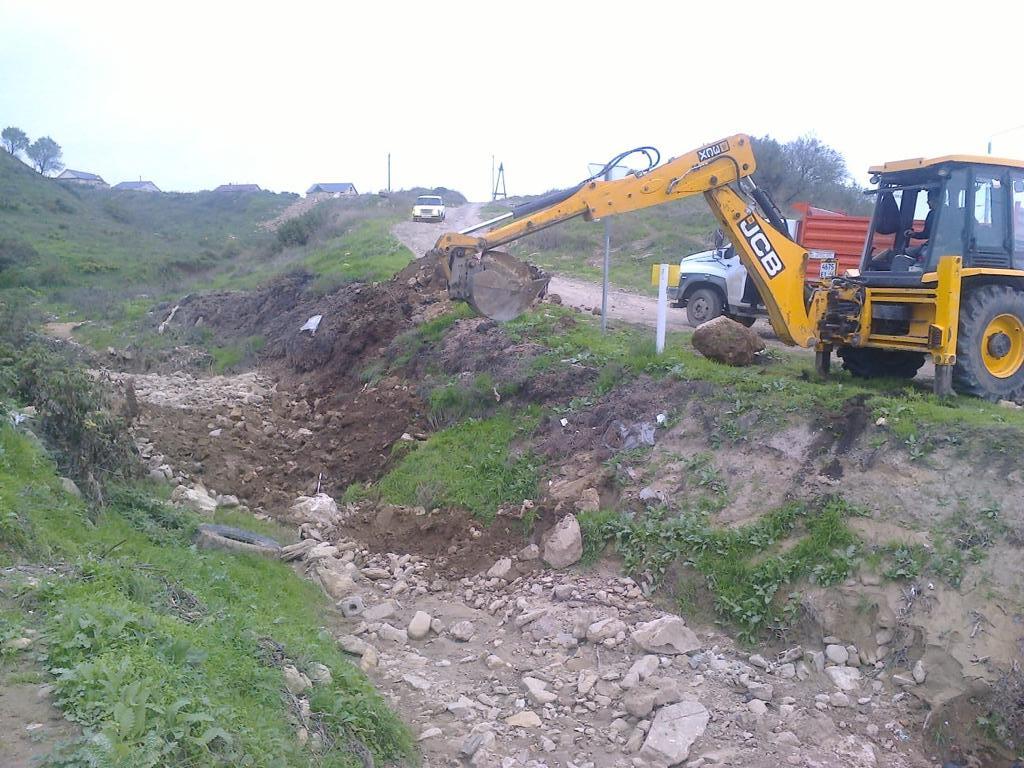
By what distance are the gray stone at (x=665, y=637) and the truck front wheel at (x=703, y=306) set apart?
366 inches

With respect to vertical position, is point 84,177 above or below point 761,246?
above

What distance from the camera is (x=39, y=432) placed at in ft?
26.6

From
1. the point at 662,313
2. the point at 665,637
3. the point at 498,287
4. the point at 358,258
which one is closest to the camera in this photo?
the point at 665,637

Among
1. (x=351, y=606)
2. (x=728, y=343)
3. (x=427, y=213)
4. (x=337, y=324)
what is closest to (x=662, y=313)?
(x=728, y=343)

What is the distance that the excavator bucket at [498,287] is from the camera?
427 inches

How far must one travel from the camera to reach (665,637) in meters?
6.70

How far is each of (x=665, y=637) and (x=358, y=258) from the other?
19039 millimetres

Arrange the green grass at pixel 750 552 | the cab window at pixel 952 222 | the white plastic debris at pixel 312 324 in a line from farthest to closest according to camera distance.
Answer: the white plastic debris at pixel 312 324
the cab window at pixel 952 222
the green grass at pixel 750 552

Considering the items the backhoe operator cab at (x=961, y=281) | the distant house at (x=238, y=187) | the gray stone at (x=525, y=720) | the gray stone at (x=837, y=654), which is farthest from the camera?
the distant house at (x=238, y=187)

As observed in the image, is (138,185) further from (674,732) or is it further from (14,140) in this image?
(674,732)

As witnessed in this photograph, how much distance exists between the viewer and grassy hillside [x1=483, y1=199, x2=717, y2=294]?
24606mm

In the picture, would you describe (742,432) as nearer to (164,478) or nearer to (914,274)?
(914,274)

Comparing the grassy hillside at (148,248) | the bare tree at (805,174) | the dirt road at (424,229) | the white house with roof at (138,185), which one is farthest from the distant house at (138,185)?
the bare tree at (805,174)

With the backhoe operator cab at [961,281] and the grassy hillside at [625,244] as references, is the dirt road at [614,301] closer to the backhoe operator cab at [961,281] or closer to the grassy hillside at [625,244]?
the grassy hillside at [625,244]
